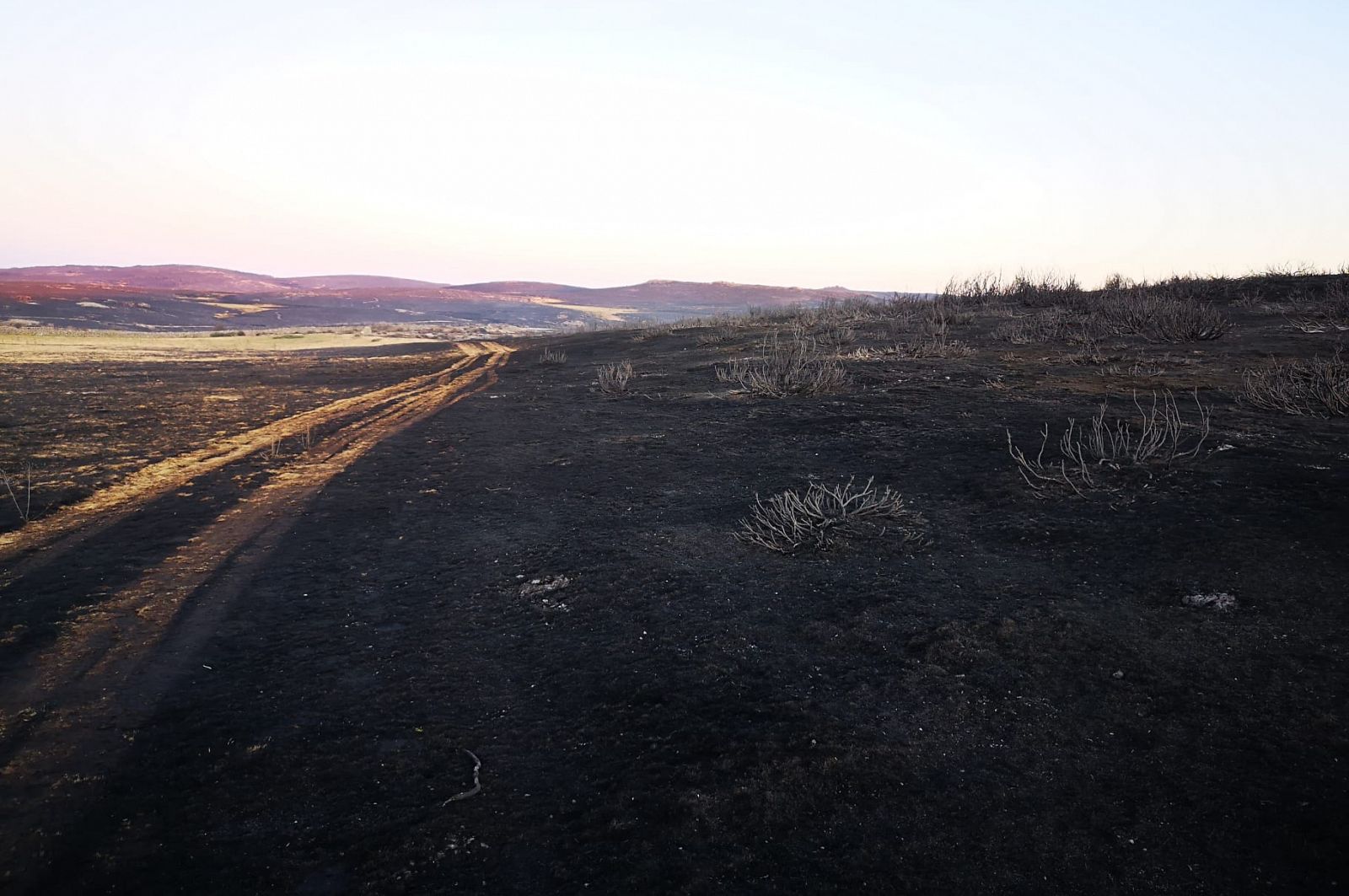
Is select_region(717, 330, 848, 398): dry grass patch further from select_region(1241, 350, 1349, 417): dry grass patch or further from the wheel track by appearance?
the wheel track

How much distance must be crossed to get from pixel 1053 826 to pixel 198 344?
30833 mm

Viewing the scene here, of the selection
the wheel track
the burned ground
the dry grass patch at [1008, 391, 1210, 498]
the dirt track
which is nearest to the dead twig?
the burned ground

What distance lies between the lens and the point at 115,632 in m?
3.71

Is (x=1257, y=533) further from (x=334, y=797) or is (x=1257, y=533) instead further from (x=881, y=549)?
(x=334, y=797)

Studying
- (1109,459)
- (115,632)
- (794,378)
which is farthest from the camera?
(794,378)

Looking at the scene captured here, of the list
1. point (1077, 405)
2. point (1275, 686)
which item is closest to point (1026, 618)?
point (1275, 686)

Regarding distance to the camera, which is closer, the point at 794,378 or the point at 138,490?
the point at 138,490

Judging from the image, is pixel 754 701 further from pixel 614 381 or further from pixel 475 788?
pixel 614 381

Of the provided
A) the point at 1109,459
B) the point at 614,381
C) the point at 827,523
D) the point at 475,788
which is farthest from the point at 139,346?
the point at 1109,459

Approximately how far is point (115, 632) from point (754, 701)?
332 centimetres

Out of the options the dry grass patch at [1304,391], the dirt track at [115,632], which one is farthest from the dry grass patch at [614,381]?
the dry grass patch at [1304,391]

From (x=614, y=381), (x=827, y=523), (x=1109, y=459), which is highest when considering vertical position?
(x=614, y=381)

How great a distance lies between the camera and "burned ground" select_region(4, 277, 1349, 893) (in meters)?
2.17

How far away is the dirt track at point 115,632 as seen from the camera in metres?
2.62
